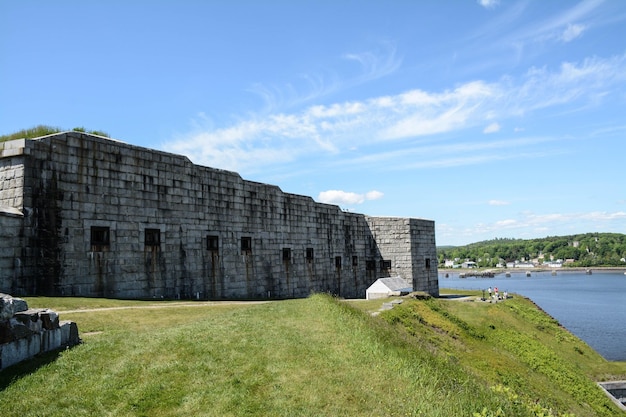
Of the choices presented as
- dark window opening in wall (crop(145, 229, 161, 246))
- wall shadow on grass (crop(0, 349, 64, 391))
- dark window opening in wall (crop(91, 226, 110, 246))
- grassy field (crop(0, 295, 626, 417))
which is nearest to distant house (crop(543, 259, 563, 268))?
dark window opening in wall (crop(145, 229, 161, 246))

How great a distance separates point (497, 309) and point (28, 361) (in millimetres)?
26337

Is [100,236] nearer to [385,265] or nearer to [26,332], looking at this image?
[26,332]

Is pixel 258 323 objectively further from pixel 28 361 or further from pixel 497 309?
pixel 497 309

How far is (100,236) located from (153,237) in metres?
2.31

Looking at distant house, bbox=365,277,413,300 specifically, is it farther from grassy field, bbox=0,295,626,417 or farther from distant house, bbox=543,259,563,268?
distant house, bbox=543,259,563,268

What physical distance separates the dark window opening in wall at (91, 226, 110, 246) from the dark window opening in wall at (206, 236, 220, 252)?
5.15 m

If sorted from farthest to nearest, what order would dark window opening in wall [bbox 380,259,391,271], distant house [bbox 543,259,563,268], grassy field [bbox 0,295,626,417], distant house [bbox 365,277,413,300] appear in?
1. distant house [bbox 543,259,563,268]
2. dark window opening in wall [bbox 380,259,391,271]
3. distant house [bbox 365,277,413,300]
4. grassy field [bbox 0,295,626,417]

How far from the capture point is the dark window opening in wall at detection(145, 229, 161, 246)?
18.0 metres

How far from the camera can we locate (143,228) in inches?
703

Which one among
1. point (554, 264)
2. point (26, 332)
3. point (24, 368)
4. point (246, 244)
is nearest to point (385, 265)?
point (246, 244)

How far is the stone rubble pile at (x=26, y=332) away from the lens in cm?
714

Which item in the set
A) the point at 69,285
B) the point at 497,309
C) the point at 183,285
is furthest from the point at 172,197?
the point at 497,309

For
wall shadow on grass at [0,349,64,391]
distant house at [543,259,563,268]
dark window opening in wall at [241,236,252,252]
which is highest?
dark window opening in wall at [241,236,252,252]

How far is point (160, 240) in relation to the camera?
60.8ft
